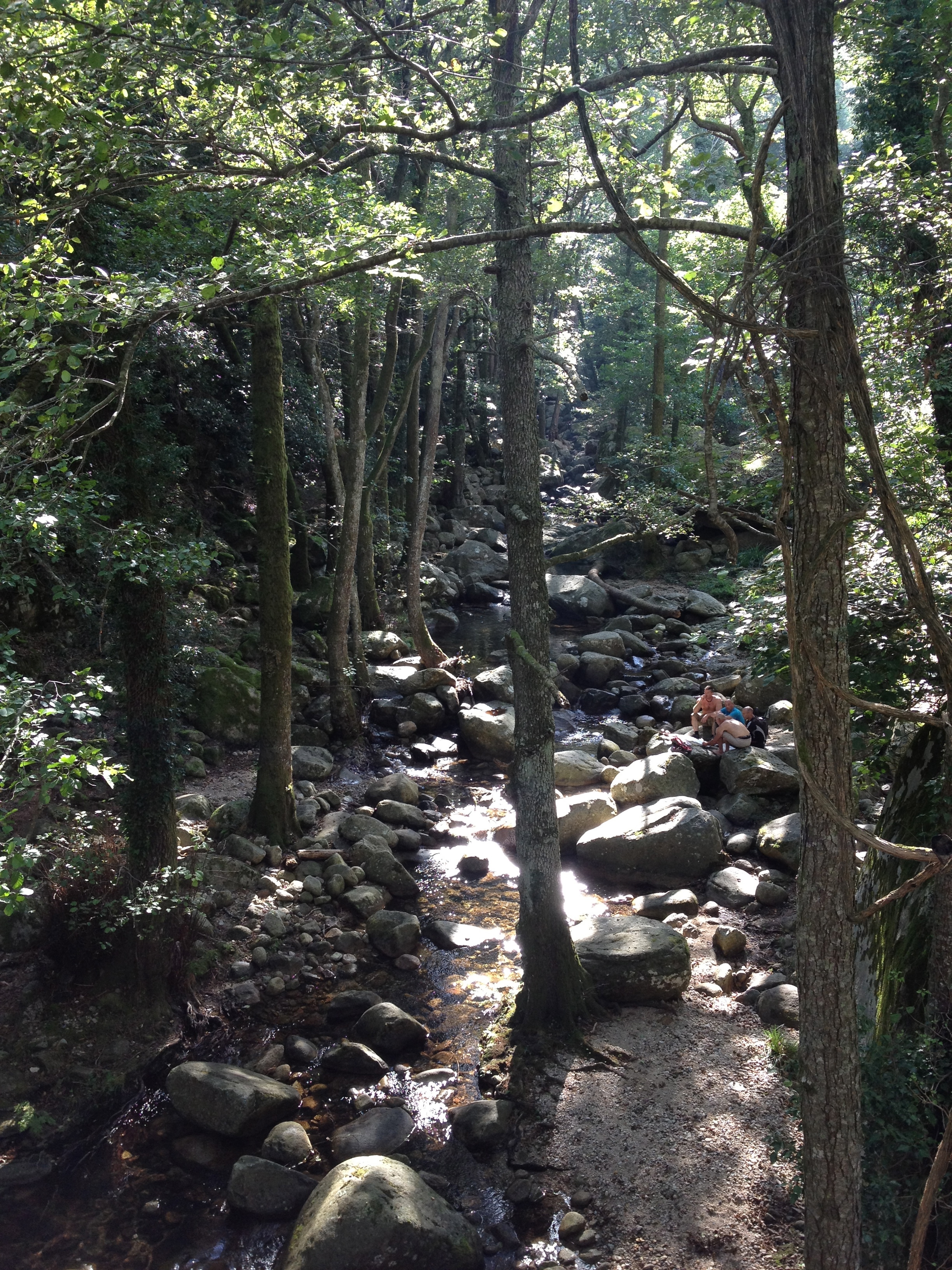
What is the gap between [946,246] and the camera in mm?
4590

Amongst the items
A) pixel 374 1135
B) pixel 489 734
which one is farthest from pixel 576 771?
pixel 374 1135

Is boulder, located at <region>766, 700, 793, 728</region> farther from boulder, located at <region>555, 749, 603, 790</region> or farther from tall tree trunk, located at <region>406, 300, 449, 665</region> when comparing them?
tall tree trunk, located at <region>406, 300, 449, 665</region>

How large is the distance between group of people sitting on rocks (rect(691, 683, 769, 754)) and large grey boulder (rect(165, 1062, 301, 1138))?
7.24 meters

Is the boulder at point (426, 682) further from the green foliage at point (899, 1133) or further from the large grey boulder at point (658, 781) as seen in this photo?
the green foliage at point (899, 1133)

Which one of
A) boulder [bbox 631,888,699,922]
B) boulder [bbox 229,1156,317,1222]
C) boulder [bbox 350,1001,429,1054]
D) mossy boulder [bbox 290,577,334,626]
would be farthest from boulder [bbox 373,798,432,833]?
mossy boulder [bbox 290,577,334,626]

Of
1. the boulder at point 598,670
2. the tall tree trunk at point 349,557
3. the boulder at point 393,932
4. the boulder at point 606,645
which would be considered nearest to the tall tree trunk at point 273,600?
the boulder at point 393,932

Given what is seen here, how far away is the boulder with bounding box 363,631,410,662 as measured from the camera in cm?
1647

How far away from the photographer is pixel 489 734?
44.1ft

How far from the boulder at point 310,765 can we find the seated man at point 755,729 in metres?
5.85

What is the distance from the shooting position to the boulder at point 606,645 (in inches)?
704

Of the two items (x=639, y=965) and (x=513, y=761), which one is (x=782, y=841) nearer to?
(x=639, y=965)

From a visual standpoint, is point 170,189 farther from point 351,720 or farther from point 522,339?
point 351,720

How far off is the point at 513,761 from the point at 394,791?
13.1 ft

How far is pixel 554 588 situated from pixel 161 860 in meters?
15.9
